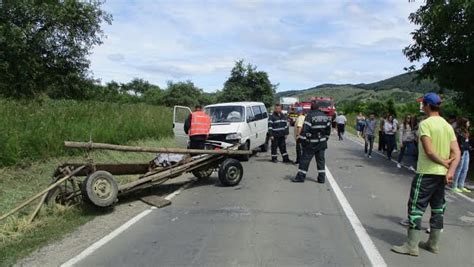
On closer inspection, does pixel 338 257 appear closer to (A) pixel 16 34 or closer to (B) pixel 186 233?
(B) pixel 186 233

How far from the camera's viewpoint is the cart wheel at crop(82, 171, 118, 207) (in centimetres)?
763

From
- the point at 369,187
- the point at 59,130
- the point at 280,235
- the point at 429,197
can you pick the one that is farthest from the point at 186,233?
the point at 59,130

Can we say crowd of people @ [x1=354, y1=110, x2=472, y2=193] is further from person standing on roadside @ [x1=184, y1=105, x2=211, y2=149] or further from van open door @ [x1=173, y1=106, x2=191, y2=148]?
van open door @ [x1=173, y1=106, x2=191, y2=148]

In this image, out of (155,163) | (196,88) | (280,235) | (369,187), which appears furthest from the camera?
(196,88)

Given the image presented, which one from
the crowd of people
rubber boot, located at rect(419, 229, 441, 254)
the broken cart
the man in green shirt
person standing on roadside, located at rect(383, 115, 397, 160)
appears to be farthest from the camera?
person standing on roadside, located at rect(383, 115, 397, 160)

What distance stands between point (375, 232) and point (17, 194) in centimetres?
625

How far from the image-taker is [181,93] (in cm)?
7556

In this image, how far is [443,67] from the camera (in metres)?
14.5

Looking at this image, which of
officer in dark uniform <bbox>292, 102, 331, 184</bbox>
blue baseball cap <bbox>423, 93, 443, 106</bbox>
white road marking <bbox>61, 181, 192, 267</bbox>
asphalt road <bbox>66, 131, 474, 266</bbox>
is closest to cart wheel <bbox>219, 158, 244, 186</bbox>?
asphalt road <bbox>66, 131, 474, 266</bbox>

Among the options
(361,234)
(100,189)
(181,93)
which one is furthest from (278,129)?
(181,93)

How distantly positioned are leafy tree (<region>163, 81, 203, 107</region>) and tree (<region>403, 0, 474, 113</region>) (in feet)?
188

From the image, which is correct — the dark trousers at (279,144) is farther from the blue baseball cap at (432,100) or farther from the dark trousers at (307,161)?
the blue baseball cap at (432,100)

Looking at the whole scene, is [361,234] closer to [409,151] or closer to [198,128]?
[198,128]

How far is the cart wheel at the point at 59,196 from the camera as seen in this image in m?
8.04
